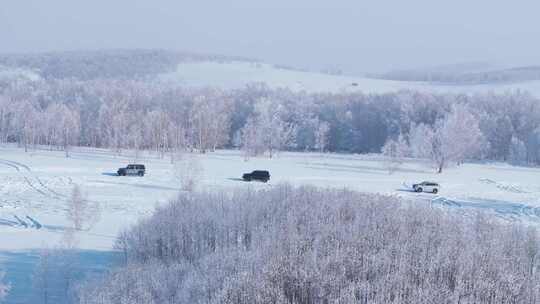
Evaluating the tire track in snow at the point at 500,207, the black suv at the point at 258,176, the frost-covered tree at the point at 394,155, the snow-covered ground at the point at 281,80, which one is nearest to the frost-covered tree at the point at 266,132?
the frost-covered tree at the point at 394,155

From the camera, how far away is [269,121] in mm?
66438

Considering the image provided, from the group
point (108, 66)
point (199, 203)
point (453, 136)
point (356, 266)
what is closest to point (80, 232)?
point (199, 203)

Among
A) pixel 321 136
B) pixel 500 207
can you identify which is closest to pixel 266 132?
pixel 321 136

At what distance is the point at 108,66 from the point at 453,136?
313 ft

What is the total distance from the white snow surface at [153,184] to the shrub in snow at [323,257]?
4.35 meters

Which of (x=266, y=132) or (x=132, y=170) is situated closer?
(x=132, y=170)

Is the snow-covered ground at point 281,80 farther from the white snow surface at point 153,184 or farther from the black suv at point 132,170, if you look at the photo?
the black suv at point 132,170

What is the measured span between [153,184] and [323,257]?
85.9ft

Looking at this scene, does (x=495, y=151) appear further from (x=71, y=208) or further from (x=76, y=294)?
(x=76, y=294)

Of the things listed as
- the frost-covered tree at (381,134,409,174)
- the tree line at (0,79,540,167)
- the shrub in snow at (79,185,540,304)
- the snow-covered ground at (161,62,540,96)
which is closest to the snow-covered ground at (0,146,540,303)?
the frost-covered tree at (381,134,409,174)

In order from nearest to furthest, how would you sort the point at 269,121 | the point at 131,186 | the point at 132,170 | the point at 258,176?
the point at 131,186, the point at 258,176, the point at 132,170, the point at 269,121

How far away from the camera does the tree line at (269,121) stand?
5953 cm

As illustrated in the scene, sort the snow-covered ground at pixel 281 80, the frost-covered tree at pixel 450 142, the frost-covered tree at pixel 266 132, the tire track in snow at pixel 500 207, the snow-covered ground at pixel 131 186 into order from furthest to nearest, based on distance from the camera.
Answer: the snow-covered ground at pixel 281 80, the frost-covered tree at pixel 266 132, the frost-covered tree at pixel 450 142, the tire track in snow at pixel 500 207, the snow-covered ground at pixel 131 186

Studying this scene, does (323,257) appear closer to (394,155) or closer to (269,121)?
(394,155)
